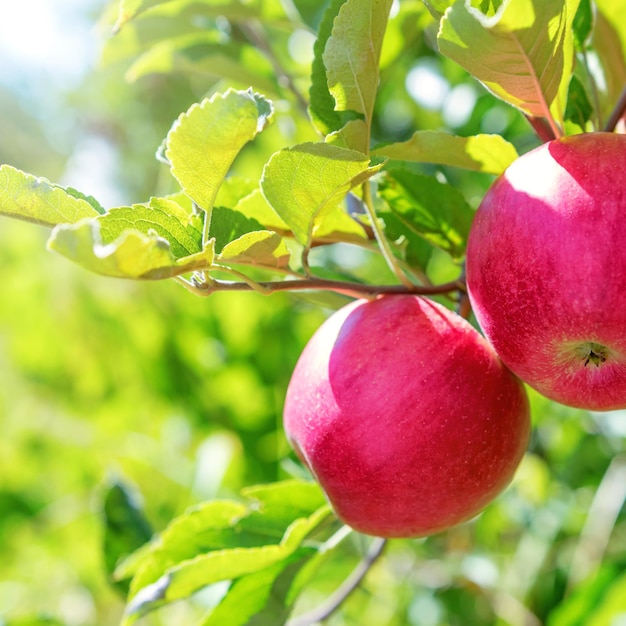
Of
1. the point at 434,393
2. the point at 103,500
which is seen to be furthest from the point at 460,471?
the point at 103,500

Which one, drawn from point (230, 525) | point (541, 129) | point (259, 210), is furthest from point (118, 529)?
point (541, 129)

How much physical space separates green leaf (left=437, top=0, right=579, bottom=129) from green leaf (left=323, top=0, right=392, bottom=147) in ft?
0.25

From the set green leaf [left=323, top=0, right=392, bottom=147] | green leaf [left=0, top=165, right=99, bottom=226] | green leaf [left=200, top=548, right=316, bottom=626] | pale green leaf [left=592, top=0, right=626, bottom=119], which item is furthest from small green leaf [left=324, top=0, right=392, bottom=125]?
green leaf [left=200, top=548, right=316, bottom=626]

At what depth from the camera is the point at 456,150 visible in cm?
66

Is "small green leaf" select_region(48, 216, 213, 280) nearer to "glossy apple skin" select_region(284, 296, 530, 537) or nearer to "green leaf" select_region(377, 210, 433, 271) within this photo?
"glossy apple skin" select_region(284, 296, 530, 537)

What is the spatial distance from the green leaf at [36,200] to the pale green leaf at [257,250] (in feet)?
0.34

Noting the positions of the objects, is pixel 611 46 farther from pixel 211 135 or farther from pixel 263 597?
pixel 263 597

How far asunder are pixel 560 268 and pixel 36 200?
37cm

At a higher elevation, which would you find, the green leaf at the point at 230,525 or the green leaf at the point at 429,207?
the green leaf at the point at 429,207

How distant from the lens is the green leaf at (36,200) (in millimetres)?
520

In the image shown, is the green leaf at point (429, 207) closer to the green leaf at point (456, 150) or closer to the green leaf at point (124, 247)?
the green leaf at point (456, 150)

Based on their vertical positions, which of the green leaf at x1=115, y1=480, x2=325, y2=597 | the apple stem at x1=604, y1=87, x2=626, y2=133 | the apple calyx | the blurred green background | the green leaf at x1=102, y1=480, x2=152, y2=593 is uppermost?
the apple stem at x1=604, y1=87, x2=626, y2=133

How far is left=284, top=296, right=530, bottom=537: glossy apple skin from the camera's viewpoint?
633 millimetres

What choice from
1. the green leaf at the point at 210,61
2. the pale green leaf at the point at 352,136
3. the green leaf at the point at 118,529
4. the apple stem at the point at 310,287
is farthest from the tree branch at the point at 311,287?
the green leaf at the point at 118,529
